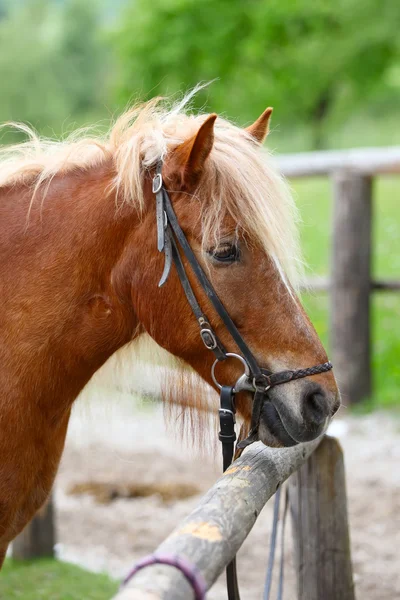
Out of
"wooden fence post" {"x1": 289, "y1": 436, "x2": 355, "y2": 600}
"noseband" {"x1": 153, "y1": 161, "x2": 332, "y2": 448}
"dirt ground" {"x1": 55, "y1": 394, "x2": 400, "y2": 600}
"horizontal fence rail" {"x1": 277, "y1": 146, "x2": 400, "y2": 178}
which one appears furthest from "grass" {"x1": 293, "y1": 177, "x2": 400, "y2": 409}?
"noseband" {"x1": 153, "y1": 161, "x2": 332, "y2": 448}

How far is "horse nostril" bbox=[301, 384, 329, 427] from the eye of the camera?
2.03 m

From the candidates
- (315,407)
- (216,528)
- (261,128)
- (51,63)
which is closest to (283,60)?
(261,128)

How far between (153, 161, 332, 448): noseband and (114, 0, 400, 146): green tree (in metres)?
18.7

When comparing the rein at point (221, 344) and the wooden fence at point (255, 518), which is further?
the rein at point (221, 344)

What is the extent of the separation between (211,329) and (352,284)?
4954 mm

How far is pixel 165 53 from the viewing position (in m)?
23.5

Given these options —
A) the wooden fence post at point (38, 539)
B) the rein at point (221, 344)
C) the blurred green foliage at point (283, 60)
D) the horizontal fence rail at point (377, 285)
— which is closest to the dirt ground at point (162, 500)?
the wooden fence post at point (38, 539)

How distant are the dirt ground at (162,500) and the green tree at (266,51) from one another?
1523 centimetres

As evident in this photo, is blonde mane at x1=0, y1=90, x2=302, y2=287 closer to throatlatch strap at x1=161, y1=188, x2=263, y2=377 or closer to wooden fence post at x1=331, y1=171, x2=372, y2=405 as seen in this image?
throatlatch strap at x1=161, y1=188, x2=263, y2=377

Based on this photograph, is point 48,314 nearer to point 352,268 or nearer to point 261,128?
point 261,128

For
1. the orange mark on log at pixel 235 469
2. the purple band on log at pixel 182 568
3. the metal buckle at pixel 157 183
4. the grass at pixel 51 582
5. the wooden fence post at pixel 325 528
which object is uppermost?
the metal buckle at pixel 157 183

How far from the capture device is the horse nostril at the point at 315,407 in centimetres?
203

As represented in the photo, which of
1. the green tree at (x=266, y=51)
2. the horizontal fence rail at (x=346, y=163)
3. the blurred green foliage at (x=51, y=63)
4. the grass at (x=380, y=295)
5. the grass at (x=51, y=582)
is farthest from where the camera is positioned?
the blurred green foliage at (x=51, y=63)

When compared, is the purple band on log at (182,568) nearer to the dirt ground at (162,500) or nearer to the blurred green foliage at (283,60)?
the dirt ground at (162,500)
